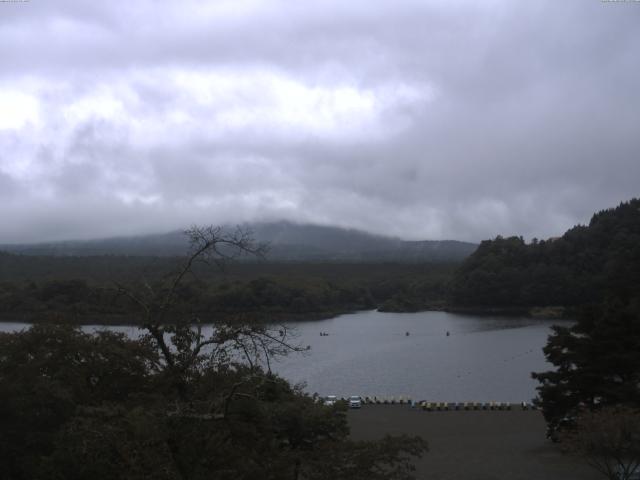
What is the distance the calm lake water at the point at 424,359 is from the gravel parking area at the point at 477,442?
3.63 m

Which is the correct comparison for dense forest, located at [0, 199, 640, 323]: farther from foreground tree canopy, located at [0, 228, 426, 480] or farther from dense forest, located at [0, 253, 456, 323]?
foreground tree canopy, located at [0, 228, 426, 480]

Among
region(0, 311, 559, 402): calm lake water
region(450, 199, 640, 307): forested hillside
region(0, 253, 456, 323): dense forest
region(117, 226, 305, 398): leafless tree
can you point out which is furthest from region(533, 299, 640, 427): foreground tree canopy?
region(450, 199, 640, 307): forested hillside

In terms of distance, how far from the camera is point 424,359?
36.2 metres

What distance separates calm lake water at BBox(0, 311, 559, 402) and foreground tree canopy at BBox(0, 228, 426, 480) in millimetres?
9000

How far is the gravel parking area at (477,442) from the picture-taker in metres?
13.9

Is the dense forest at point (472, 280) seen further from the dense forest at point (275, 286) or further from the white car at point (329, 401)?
the white car at point (329, 401)

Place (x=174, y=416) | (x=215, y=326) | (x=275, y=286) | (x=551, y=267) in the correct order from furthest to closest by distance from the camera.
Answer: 1. (x=551, y=267)
2. (x=275, y=286)
3. (x=215, y=326)
4. (x=174, y=416)

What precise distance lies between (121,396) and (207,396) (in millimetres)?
3433

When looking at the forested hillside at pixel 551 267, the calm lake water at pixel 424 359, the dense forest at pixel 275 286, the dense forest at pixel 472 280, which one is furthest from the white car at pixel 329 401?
the forested hillside at pixel 551 267

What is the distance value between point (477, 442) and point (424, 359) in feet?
62.9

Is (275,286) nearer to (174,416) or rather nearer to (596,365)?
(596,365)

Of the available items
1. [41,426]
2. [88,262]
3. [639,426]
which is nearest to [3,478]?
[41,426]

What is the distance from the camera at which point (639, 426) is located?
10.4m

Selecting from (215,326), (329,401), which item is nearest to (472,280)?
(329,401)
